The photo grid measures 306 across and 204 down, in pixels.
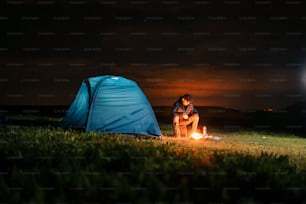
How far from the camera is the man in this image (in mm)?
15992

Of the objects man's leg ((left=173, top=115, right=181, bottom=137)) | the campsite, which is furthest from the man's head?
the campsite

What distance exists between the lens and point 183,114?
16.1 metres

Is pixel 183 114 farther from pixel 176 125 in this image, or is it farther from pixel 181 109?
pixel 176 125

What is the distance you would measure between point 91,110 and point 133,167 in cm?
823

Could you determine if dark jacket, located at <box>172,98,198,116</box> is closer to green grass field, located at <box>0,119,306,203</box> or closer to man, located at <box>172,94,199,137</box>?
man, located at <box>172,94,199,137</box>

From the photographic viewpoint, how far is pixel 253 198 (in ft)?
21.1

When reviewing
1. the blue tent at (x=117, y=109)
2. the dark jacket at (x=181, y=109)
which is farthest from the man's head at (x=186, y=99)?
the blue tent at (x=117, y=109)

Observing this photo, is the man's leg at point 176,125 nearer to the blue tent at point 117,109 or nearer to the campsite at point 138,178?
the blue tent at point 117,109

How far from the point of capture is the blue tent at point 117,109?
15.6 m

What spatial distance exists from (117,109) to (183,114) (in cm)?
214

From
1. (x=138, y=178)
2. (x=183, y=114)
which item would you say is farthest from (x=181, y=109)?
(x=138, y=178)

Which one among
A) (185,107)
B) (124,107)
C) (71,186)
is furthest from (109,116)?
(71,186)

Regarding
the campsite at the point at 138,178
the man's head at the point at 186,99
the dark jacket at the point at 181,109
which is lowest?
the campsite at the point at 138,178

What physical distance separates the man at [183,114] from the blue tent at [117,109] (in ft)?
2.09
